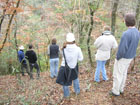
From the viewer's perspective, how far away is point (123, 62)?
2.85 meters

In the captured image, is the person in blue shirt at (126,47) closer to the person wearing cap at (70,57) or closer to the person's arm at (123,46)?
the person's arm at (123,46)

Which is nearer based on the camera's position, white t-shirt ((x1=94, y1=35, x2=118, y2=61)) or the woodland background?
the woodland background

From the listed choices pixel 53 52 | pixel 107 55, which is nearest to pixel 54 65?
pixel 53 52

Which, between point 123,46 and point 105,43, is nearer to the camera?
point 123,46

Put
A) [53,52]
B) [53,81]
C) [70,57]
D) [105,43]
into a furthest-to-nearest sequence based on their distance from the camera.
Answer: [53,81] < [53,52] < [105,43] < [70,57]

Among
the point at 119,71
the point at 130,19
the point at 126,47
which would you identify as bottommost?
the point at 119,71

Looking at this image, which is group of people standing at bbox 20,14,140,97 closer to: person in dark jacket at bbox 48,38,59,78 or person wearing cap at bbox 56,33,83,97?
person wearing cap at bbox 56,33,83,97

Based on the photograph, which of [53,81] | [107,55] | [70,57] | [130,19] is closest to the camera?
[130,19]

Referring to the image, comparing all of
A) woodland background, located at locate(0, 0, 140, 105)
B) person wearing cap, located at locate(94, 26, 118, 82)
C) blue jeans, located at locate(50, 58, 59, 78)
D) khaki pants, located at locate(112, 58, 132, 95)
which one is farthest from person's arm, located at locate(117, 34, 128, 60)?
blue jeans, located at locate(50, 58, 59, 78)

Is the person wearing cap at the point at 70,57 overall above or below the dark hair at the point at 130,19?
below

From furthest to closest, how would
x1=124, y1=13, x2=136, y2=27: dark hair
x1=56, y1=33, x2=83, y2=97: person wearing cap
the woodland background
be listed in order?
the woodland background < x1=56, y1=33, x2=83, y2=97: person wearing cap < x1=124, y1=13, x2=136, y2=27: dark hair

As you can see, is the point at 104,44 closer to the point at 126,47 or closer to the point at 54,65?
the point at 126,47

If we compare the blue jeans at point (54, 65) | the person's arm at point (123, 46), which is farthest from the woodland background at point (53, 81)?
the person's arm at point (123, 46)

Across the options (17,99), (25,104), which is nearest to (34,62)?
(17,99)
